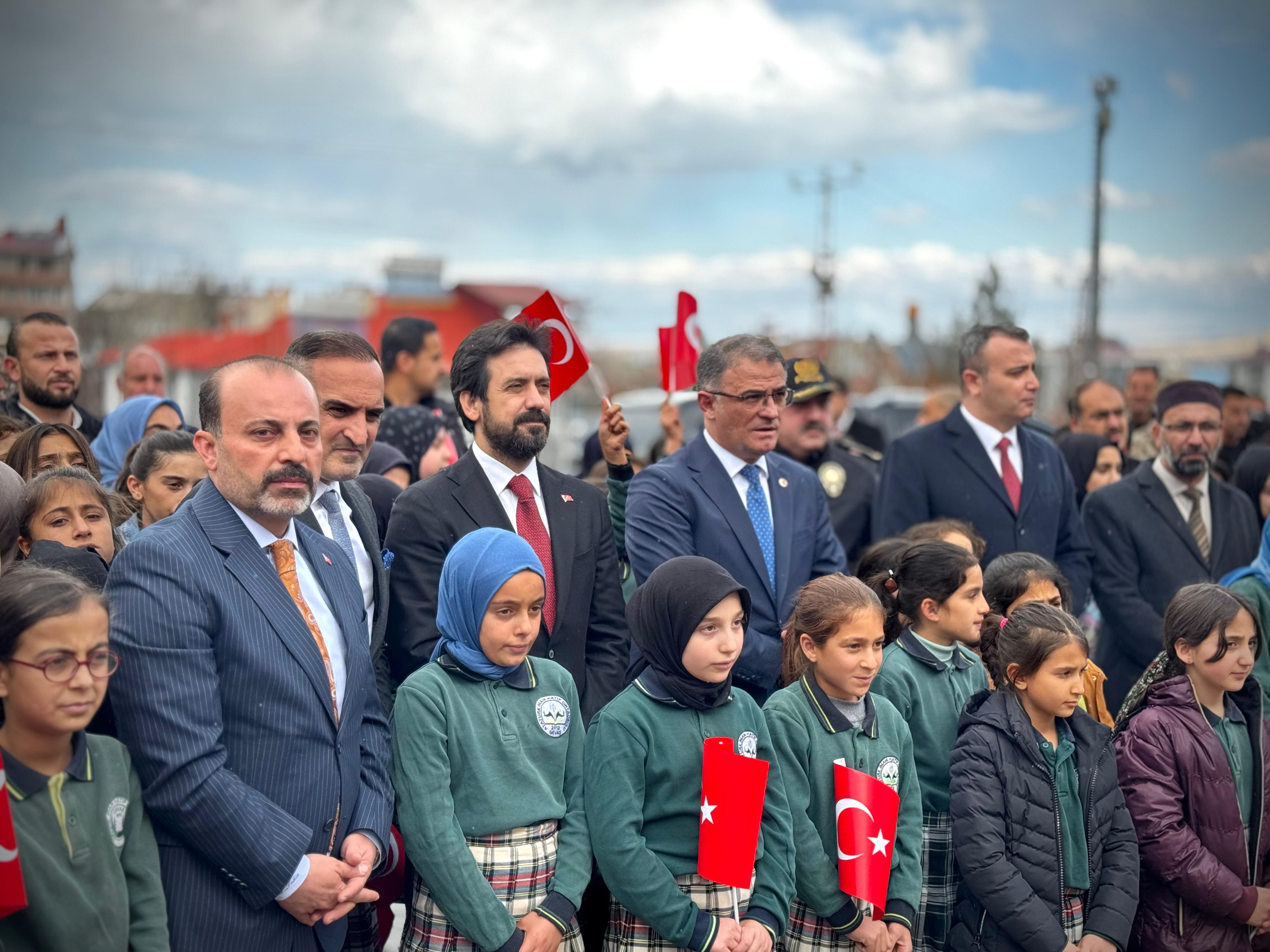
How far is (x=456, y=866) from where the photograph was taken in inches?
121

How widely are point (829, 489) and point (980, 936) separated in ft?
11.1

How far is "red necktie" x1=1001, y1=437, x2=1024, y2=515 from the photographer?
542cm

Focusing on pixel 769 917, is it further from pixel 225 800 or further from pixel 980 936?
pixel 225 800

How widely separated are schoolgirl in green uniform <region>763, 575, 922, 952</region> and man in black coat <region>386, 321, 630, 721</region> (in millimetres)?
668

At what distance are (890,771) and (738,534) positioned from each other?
1.14 m

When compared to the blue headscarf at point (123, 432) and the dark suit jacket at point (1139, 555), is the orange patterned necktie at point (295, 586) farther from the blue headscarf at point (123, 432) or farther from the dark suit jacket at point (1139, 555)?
the dark suit jacket at point (1139, 555)

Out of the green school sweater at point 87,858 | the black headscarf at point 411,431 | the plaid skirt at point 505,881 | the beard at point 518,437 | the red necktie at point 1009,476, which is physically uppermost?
the beard at point 518,437

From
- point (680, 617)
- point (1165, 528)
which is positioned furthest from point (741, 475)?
point (1165, 528)

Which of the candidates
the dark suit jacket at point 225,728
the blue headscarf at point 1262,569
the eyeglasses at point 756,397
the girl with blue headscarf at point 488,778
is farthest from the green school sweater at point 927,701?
the dark suit jacket at point 225,728

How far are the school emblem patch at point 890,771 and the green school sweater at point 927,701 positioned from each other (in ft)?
0.97

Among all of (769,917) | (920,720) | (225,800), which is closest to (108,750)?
(225,800)

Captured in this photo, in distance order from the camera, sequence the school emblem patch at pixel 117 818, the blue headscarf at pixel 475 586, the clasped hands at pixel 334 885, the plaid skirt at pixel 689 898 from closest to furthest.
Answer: the school emblem patch at pixel 117 818 → the clasped hands at pixel 334 885 → the blue headscarf at pixel 475 586 → the plaid skirt at pixel 689 898

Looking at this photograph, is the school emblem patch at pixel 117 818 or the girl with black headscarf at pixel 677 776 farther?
the girl with black headscarf at pixel 677 776

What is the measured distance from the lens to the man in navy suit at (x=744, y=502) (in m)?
4.36
